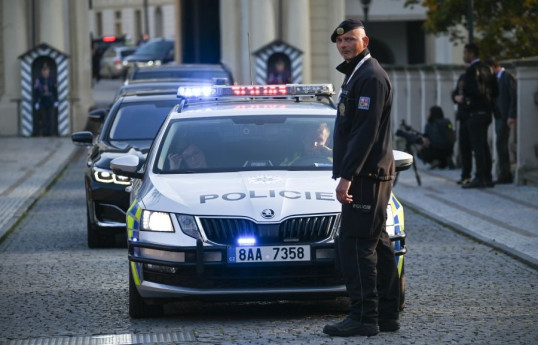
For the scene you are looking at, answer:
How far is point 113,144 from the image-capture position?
50.4 ft

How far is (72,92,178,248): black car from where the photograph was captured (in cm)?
1409

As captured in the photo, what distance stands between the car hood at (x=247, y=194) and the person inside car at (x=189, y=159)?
35cm

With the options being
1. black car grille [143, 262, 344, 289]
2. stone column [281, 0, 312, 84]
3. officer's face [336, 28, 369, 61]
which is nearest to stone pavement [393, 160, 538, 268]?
black car grille [143, 262, 344, 289]

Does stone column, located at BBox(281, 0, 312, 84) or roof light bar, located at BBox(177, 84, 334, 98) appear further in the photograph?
stone column, located at BBox(281, 0, 312, 84)

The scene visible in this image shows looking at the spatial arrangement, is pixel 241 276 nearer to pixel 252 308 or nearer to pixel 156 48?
pixel 252 308

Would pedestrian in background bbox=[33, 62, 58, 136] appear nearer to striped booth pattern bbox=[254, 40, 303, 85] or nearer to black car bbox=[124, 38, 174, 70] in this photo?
striped booth pattern bbox=[254, 40, 303, 85]

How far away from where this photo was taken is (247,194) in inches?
366

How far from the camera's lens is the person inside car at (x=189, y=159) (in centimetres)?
1033

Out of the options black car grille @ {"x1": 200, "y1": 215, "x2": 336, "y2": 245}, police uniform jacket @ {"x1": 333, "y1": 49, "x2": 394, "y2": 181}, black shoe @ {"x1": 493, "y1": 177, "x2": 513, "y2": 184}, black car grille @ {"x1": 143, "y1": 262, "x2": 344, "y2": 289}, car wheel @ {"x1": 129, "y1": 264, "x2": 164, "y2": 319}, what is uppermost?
police uniform jacket @ {"x1": 333, "y1": 49, "x2": 394, "y2": 181}

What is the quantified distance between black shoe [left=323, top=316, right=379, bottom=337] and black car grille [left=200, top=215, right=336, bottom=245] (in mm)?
739

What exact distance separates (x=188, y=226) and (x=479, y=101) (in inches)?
464


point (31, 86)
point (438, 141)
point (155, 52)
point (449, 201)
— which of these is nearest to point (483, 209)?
point (449, 201)

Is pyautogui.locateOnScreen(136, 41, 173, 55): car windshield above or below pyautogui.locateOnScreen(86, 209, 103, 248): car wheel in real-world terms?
above

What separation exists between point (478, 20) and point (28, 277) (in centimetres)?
2042
